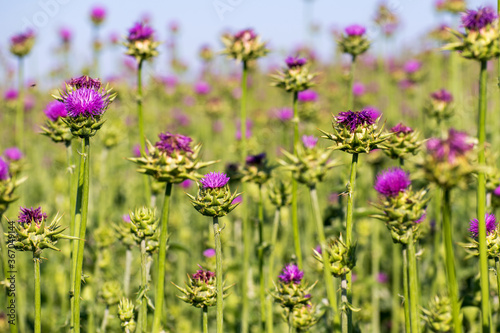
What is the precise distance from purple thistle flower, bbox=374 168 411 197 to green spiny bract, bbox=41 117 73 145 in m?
2.73

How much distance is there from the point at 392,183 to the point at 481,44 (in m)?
0.92

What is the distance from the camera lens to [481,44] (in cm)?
248

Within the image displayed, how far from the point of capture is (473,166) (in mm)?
1874

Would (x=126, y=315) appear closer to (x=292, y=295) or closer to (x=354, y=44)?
(x=292, y=295)

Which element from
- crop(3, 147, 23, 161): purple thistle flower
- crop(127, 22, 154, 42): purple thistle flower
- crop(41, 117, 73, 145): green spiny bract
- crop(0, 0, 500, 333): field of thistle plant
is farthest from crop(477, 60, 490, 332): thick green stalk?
crop(3, 147, 23, 161): purple thistle flower

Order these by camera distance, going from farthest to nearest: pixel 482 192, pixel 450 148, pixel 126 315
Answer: pixel 126 315, pixel 482 192, pixel 450 148

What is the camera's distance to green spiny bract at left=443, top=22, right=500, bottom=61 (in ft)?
8.08

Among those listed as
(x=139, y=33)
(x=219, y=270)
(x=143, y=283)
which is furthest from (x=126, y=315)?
(x=139, y=33)

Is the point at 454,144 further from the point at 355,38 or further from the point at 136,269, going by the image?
the point at 136,269

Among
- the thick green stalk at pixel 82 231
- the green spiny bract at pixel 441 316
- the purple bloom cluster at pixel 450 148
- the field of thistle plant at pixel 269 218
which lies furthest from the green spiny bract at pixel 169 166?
the green spiny bract at pixel 441 316

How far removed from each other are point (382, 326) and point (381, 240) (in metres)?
1.48

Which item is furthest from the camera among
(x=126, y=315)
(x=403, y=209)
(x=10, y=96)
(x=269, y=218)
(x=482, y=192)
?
(x=10, y=96)

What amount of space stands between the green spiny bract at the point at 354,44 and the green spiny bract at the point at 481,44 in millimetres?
2611

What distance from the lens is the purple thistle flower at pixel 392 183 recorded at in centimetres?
260
